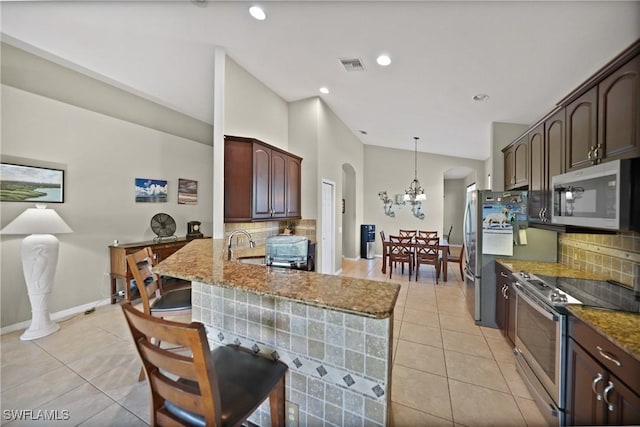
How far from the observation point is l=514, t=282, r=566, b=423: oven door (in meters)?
1.51

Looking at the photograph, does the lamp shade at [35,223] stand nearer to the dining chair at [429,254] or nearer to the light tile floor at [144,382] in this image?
the light tile floor at [144,382]

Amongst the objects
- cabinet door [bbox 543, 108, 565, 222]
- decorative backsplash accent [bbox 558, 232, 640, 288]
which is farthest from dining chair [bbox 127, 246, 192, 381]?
decorative backsplash accent [bbox 558, 232, 640, 288]

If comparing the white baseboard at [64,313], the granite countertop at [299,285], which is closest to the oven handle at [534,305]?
the granite countertop at [299,285]

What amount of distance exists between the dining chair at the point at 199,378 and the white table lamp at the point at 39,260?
117 inches

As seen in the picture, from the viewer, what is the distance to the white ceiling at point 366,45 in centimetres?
190

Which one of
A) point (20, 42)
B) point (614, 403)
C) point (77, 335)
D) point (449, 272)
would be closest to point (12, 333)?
point (77, 335)

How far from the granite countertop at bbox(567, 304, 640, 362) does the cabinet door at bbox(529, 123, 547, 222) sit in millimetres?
1300

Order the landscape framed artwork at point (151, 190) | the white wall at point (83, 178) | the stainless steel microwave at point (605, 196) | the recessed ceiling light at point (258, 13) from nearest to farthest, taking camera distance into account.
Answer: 1. the stainless steel microwave at point (605, 196)
2. the recessed ceiling light at point (258, 13)
3. the white wall at point (83, 178)
4. the landscape framed artwork at point (151, 190)

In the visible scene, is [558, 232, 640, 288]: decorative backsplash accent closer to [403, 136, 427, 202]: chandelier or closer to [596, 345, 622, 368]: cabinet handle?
[596, 345, 622, 368]: cabinet handle

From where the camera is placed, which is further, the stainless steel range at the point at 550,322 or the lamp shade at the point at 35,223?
the lamp shade at the point at 35,223

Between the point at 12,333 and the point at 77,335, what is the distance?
75cm

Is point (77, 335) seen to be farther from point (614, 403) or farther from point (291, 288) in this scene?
point (614, 403)

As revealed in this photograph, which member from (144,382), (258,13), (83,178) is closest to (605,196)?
(258,13)

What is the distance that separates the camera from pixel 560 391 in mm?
1481
